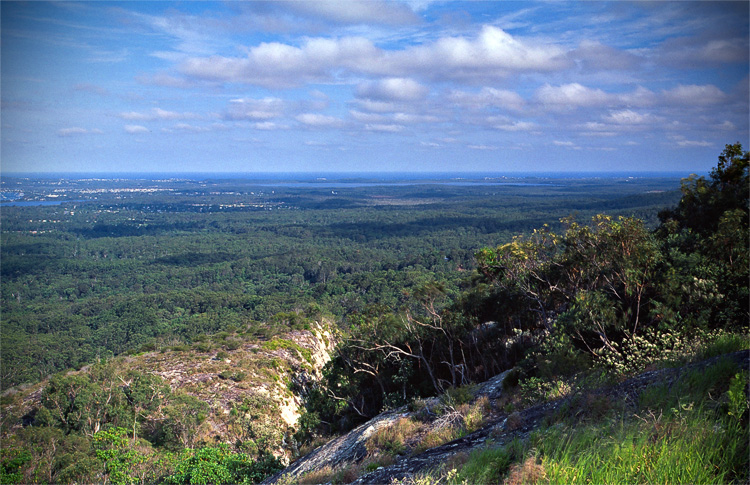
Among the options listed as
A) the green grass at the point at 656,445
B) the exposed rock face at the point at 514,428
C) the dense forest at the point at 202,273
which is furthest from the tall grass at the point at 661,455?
the dense forest at the point at 202,273

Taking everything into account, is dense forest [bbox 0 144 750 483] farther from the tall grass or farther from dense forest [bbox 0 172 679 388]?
dense forest [bbox 0 172 679 388]

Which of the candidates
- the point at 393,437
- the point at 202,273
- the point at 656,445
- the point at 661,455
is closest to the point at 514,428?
the point at 656,445

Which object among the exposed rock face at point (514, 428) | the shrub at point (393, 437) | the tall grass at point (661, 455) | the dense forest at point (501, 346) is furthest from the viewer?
the dense forest at point (501, 346)

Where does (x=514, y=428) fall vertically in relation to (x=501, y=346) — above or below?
above

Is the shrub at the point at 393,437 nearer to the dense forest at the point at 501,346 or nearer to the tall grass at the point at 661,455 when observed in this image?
the dense forest at the point at 501,346

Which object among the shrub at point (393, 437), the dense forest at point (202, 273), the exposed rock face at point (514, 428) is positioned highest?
the exposed rock face at point (514, 428)

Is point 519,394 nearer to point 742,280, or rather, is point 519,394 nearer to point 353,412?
point 742,280

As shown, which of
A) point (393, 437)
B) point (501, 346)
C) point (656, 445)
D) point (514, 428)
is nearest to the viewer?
point (656, 445)

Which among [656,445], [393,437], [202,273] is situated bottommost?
[202,273]

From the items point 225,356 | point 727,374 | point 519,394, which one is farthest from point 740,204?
point 225,356

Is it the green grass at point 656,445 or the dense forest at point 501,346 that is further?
the dense forest at point 501,346

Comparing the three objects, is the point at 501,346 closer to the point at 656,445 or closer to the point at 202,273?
the point at 656,445

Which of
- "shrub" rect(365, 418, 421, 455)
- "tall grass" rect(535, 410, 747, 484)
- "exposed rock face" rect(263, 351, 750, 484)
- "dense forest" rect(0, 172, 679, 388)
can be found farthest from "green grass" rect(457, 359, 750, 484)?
"dense forest" rect(0, 172, 679, 388)
